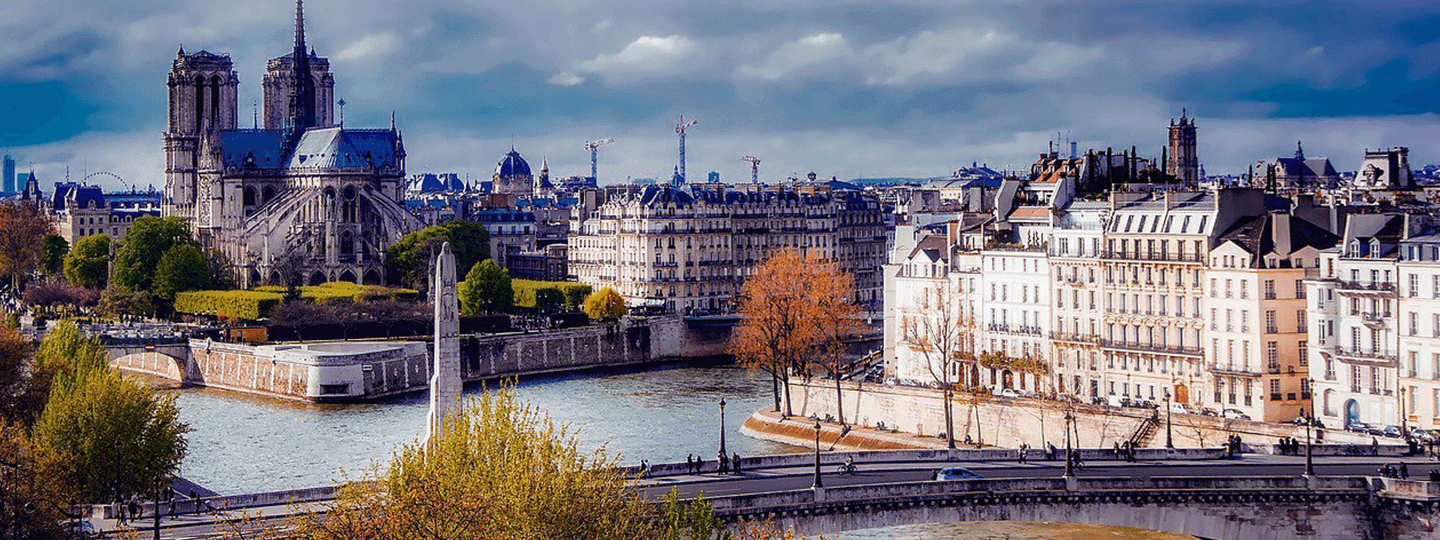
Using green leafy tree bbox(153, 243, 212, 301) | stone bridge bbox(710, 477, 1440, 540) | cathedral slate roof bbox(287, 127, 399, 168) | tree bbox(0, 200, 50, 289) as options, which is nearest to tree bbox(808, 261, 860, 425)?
stone bridge bbox(710, 477, 1440, 540)

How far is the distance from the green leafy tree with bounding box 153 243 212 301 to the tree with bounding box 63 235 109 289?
11164mm

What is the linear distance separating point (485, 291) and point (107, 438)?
7316cm

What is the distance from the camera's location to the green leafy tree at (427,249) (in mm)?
148125

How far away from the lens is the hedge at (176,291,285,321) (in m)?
130

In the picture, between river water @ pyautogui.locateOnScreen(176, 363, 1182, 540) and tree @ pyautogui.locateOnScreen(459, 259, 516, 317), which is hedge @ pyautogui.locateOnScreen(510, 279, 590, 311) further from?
river water @ pyautogui.locateOnScreen(176, 363, 1182, 540)

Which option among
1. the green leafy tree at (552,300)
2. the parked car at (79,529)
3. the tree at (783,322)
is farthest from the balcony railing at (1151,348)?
the green leafy tree at (552,300)

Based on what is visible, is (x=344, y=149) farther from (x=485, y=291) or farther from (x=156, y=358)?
(x=156, y=358)

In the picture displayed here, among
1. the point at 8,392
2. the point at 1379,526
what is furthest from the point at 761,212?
the point at 1379,526

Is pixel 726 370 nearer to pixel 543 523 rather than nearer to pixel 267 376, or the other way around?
pixel 267 376

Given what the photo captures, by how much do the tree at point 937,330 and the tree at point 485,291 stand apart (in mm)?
49339

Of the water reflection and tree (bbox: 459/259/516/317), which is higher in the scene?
tree (bbox: 459/259/516/317)

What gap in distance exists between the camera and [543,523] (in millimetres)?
37125

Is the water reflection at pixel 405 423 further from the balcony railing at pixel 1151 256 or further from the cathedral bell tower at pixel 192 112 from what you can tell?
the cathedral bell tower at pixel 192 112

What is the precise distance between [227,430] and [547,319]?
136ft
